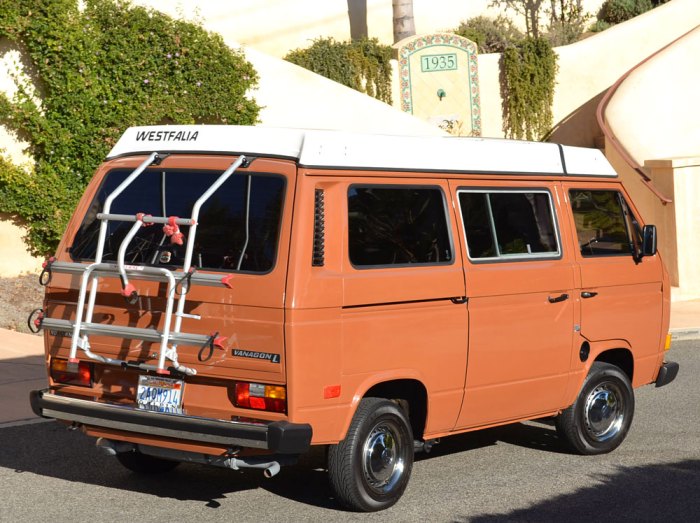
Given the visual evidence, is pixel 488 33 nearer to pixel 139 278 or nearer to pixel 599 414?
pixel 599 414

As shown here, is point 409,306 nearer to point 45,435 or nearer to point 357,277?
point 357,277

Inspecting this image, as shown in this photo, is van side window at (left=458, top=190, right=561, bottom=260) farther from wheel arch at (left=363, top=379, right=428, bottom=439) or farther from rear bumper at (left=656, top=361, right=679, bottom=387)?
rear bumper at (left=656, top=361, right=679, bottom=387)

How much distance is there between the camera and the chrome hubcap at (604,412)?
29.2ft

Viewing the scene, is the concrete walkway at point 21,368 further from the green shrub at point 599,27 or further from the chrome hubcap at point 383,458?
the green shrub at point 599,27

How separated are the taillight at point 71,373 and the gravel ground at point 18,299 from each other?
6.92 m

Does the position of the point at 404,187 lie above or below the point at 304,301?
above

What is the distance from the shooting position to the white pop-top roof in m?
6.91

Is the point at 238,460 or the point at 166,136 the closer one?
the point at 238,460

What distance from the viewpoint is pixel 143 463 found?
8.14 m

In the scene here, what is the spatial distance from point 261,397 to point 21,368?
6.05 metres

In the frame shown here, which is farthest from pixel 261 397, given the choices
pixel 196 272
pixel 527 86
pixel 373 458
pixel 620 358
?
pixel 527 86

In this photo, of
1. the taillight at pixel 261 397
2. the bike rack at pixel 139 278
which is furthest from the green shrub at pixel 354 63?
the taillight at pixel 261 397

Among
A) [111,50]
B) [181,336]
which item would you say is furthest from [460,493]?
[111,50]

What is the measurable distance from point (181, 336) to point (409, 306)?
1.44m
